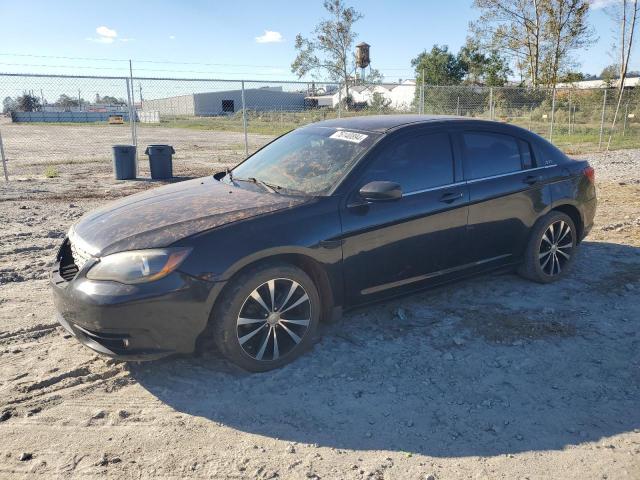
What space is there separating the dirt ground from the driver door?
440 millimetres

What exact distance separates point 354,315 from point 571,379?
1.70 meters

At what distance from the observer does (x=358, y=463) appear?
2.80 meters

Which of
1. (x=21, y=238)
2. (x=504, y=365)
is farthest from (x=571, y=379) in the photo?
(x=21, y=238)

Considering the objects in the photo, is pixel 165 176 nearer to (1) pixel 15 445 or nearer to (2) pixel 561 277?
(2) pixel 561 277

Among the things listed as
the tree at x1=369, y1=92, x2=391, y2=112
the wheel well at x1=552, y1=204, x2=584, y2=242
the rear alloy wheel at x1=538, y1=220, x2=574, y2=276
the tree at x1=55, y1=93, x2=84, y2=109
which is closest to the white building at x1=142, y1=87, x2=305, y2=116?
the tree at x1=369, y1=92, x2=391, y2=112

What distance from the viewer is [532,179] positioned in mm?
5039

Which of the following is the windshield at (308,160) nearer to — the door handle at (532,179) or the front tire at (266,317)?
the front tire at (266,317)

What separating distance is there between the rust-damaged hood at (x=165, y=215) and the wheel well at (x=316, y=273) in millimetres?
335

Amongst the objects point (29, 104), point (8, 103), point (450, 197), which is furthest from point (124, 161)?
point (29, 104)

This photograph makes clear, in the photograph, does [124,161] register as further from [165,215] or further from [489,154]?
[489,154]

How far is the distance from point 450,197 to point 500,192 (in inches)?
23.9

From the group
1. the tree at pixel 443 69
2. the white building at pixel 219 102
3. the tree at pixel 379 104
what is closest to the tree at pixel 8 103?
the tree at pixel 379 104

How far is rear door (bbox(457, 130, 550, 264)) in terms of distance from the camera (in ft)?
15.3

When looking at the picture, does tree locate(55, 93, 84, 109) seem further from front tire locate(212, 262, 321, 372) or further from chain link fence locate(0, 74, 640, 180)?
front tire locate(212, 262, 321, 372)
